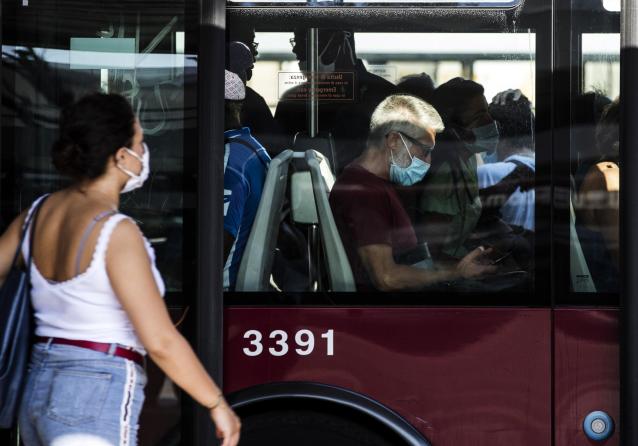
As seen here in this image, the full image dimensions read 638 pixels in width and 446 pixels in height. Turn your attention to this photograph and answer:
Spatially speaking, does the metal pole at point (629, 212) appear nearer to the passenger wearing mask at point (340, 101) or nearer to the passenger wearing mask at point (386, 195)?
the passenger wearing mask at point (386, 195)

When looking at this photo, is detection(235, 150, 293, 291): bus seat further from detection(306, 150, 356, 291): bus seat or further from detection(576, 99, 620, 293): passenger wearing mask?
detection(576, 99, 620, 293): passenger wearing mask

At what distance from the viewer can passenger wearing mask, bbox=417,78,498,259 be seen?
346cm

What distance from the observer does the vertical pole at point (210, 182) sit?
331cm

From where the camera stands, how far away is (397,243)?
3.48 m

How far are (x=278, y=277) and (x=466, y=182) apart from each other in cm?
73

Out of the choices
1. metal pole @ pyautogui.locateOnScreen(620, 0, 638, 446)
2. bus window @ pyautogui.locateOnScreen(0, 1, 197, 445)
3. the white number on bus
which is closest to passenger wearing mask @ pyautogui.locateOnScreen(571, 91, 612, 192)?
metal pole @ pyautogui.locateOnScreen(620, 0, 638, 446)

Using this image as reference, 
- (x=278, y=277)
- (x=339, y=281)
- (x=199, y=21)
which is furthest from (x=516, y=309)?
(x=199, y=21)

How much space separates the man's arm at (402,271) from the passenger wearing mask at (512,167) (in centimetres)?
17

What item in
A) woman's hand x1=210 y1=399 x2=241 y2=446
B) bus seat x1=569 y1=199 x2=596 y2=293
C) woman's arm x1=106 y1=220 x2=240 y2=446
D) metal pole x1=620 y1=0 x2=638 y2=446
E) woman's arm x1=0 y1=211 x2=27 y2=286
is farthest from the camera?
bus seat x1=569 y1=199 x2=596 y2=293

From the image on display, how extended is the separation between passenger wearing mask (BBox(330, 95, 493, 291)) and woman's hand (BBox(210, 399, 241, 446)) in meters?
1.16

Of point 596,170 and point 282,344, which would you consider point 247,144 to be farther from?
point 596,170

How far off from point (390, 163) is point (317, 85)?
0.37 meters

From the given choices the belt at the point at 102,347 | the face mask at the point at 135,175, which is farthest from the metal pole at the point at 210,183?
the belt at the point at 102,347

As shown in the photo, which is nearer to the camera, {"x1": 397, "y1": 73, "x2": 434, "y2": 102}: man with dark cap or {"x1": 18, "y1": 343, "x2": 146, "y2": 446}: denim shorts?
{"x1": 18, "y1": 343, "x2": 146, "y2": 446}: denim shorts
